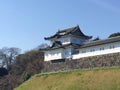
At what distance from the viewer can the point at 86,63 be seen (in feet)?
152

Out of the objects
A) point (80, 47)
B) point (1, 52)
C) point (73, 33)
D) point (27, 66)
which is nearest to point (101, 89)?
point (80, 47)

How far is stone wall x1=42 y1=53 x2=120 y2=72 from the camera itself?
4297 centimetres

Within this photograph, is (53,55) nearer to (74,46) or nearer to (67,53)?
(67,53)

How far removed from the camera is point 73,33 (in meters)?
53.8

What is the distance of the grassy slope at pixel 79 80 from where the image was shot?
37.0m

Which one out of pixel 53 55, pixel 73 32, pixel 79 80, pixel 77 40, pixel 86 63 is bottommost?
pixel 79 80

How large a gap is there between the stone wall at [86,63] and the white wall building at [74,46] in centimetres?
82

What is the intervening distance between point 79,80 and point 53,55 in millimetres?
13737

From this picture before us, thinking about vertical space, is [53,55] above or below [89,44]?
below

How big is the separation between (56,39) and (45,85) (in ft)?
42.6

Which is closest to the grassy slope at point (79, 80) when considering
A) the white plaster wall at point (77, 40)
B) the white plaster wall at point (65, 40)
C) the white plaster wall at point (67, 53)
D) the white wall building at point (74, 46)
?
the white wall building at point (74, 46)

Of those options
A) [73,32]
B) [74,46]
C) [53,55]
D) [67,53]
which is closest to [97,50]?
[74,46]

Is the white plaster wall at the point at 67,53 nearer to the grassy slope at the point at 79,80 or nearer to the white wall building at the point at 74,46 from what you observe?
the white wall building at the point at 74,46

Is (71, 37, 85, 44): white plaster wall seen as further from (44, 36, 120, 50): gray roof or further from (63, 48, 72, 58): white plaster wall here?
(63, 48, 72, 58): white plaster wall
